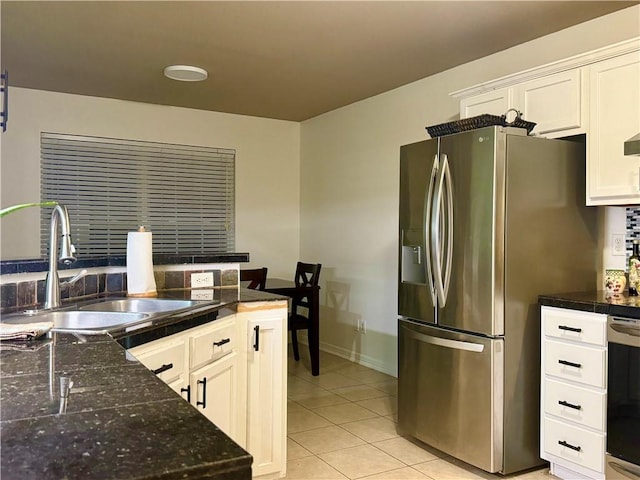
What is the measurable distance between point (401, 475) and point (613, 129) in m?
1.97

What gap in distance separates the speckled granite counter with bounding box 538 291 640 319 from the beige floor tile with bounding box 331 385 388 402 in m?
1.68

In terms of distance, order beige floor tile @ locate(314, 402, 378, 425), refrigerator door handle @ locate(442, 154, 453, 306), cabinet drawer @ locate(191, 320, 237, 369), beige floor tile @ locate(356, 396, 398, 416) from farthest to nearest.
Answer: beige floor tile @ locate(356, 396, 398, 416)
beige floor tile @ locate(314, 402, 378, 425)
refrigerator door handle @ locate(442, 154, 453, 306)
cabinet drawer @ locate(191, 320, 237, 369)

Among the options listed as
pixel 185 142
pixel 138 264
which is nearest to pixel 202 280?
pixel 138 264

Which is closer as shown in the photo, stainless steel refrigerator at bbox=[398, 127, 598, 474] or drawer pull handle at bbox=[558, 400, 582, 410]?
drawer pull handle at bbox=[558, 400, 582, 410]

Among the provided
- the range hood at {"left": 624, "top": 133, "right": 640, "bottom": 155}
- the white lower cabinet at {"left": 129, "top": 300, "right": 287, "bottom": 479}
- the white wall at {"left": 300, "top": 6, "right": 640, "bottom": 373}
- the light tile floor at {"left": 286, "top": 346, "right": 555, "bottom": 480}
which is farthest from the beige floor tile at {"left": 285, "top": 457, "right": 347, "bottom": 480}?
the range hood at {"left": 624, "top": 133, "right": 640, "bottom": 155}

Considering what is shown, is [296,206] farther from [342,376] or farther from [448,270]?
[448,270]

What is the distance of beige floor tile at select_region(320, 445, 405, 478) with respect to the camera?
2664 millimetres

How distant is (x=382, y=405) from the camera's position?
12.1ft

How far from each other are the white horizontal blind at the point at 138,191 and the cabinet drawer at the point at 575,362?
3.62 metres

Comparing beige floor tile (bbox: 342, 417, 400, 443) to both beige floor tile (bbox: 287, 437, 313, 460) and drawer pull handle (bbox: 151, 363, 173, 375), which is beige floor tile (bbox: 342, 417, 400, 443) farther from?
drawer pull handle (bbox: 151, 363, 173, 375)

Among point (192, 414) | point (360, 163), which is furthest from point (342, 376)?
point (192, 414)

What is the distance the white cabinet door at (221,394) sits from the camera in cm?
215

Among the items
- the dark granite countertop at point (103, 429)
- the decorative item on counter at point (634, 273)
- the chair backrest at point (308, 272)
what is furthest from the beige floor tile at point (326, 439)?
the dark granite countertop at point (103, 429)

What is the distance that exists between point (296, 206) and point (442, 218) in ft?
10.7
